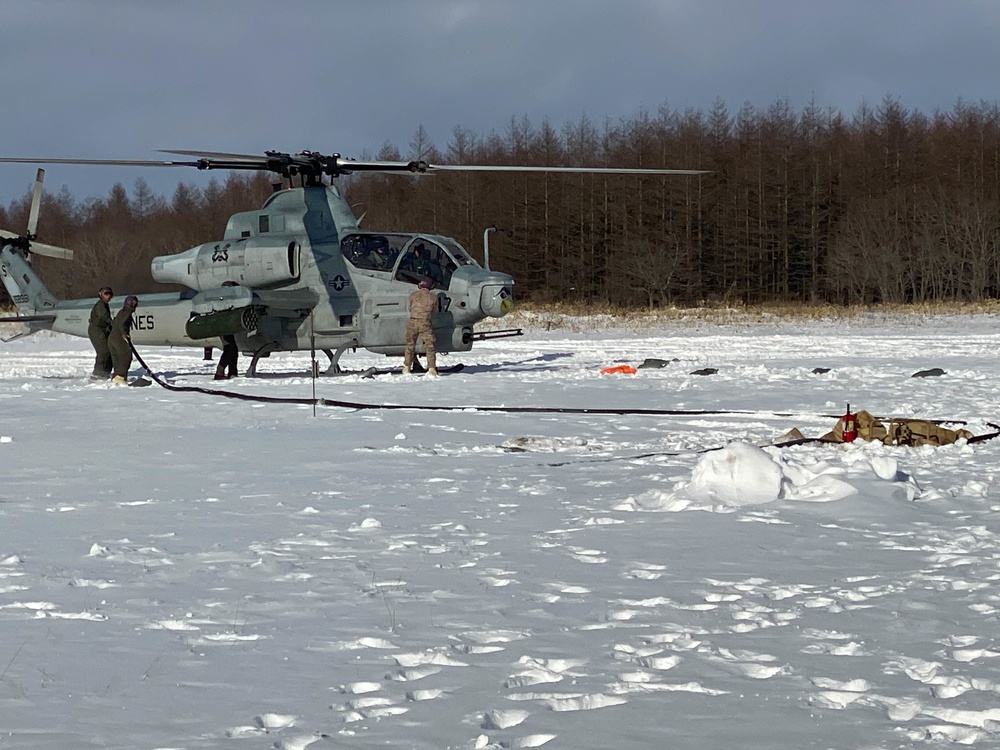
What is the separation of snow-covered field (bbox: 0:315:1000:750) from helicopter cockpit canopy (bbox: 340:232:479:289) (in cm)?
721

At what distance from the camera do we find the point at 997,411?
41.5 feet

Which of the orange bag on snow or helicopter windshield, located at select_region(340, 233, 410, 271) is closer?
the orange bag on snow

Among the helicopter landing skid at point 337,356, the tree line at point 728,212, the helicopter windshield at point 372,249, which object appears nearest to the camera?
the helicopter windshield at point 372,249

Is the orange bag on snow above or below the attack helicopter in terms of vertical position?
below

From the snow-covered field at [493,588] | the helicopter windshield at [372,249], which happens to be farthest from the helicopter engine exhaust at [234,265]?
the snow-covered field at [493,588]

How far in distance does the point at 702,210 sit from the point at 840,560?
5621 cm

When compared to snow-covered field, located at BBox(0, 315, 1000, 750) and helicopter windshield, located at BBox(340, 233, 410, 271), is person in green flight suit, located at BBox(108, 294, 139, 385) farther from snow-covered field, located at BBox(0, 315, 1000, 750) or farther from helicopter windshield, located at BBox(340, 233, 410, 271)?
snow-covered field, located at BBox(0, 315, 1000, 750)

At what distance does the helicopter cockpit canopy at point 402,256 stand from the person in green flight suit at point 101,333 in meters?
3.75

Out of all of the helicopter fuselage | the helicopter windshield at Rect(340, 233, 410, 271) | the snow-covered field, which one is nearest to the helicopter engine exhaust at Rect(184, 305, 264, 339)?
the helicopter fuselage

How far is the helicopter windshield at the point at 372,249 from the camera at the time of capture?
18922mm

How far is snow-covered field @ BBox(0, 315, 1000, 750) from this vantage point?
139 inches

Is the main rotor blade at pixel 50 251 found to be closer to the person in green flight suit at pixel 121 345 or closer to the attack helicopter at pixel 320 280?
the attack helicopter at pixel 320 280

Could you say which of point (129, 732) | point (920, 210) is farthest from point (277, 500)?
point (920, 210)

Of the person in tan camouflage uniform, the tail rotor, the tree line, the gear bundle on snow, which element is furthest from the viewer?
the tree line
